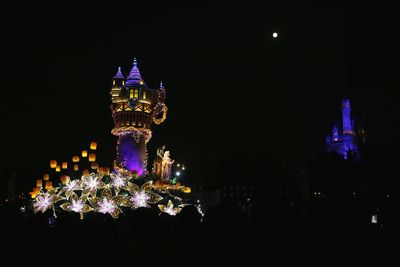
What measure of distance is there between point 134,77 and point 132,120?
3.09 m

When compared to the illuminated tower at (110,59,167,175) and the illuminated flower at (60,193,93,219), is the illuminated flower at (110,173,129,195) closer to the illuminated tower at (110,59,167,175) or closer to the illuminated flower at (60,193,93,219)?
the illuminated flower at (60,193,93,219)

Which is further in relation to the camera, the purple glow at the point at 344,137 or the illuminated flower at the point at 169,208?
the purple glow at the point at 344,137

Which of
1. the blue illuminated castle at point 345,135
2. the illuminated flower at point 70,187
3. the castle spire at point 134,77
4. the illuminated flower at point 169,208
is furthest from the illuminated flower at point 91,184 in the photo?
the blue illuminated castle at point 345,135

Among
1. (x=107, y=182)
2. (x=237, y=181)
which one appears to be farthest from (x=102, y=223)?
(x=237, y=181)

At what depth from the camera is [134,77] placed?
30297 millimetres

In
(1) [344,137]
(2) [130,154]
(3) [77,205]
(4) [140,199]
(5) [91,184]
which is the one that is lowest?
(3) [77,205]

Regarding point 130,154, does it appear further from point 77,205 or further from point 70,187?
point 77,205

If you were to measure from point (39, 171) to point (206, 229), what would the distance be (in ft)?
147

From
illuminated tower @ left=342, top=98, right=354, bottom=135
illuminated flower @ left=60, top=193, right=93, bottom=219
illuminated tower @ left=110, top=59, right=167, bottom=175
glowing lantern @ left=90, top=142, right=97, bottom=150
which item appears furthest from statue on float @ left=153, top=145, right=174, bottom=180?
illuminated tower @ left=342, top=98, right=354, bottom=135

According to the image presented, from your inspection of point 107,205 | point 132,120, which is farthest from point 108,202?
point 132,120

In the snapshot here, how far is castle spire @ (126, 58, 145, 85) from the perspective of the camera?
29789 millimetres

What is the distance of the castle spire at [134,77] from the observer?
97.7ft

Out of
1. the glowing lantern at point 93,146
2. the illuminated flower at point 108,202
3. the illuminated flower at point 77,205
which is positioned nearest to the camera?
the illuminated flower at point 77,205

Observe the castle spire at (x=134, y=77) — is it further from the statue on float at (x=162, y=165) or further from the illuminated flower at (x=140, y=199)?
the illuminated flower at (x=140, y=199)
